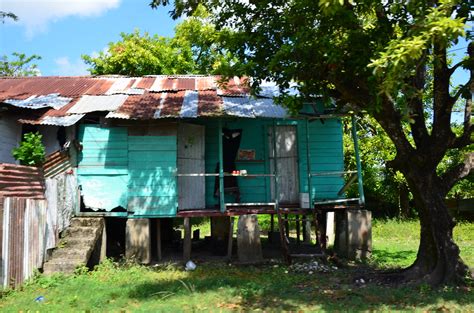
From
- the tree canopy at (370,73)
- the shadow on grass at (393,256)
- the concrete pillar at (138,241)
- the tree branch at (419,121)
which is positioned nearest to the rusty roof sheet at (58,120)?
the concrete pillar at (138,241)

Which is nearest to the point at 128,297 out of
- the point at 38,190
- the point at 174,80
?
the point at 38,190

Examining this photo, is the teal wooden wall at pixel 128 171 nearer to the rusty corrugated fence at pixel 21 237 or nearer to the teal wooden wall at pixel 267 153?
the teal wooden wall at pixel 267 153

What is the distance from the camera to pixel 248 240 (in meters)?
10.8

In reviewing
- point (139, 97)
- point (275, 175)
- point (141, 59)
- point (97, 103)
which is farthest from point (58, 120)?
point (141, 59)

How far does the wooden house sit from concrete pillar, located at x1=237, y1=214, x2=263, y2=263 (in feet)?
0.89

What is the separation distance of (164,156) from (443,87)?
20.9 feet

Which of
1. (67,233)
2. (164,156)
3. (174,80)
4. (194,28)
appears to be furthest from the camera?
(194,28)

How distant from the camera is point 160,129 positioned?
10961mm

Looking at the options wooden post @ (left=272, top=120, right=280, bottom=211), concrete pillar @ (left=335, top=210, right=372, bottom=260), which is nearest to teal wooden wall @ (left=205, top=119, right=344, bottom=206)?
wooden post @ (left=272, top=120, right=280, bottom=211)

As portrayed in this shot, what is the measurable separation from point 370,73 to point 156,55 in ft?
53.3

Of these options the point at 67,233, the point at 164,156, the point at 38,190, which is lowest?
the point at 67,233

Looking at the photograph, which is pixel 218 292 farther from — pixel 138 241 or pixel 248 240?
pixel 138 241

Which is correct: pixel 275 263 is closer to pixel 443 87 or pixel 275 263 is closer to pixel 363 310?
pixel 363 310

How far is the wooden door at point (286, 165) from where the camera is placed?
1185 cm
